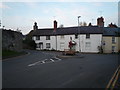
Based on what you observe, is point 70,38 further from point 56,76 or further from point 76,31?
point 56,76

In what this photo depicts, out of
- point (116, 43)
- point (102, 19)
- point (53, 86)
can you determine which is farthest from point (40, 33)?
point (53, 86)

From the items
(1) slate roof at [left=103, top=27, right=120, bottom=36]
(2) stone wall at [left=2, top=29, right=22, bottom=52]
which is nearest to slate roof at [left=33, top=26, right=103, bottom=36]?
(1) slate roof at [left=103, top=27, right=120, bottom=36]

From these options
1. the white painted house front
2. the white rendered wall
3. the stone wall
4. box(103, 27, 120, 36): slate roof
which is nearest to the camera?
the stone wall

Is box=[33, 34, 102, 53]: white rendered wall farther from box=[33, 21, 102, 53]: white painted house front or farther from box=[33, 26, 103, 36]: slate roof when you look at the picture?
box=[33, 26, 103, 36]: slate roof

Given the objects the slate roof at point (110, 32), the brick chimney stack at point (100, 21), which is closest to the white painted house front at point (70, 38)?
the brick chimney stack at point (100, 21)

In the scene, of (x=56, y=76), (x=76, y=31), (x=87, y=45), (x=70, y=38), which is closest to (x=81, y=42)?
(x=87, y=45)

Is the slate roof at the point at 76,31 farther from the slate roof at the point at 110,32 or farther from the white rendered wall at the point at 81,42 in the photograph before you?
the slate roof at the point at 110,32

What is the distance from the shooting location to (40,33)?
54906mm

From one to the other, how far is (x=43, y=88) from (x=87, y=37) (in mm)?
39729

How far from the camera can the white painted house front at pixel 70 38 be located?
44625 mm

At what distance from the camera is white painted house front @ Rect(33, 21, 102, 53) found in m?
44.6

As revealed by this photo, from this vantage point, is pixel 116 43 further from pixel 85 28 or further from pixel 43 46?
pixel 43 46

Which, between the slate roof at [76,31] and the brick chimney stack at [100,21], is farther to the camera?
the brick chimney stack at [100,21]

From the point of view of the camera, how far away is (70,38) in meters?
46.8
